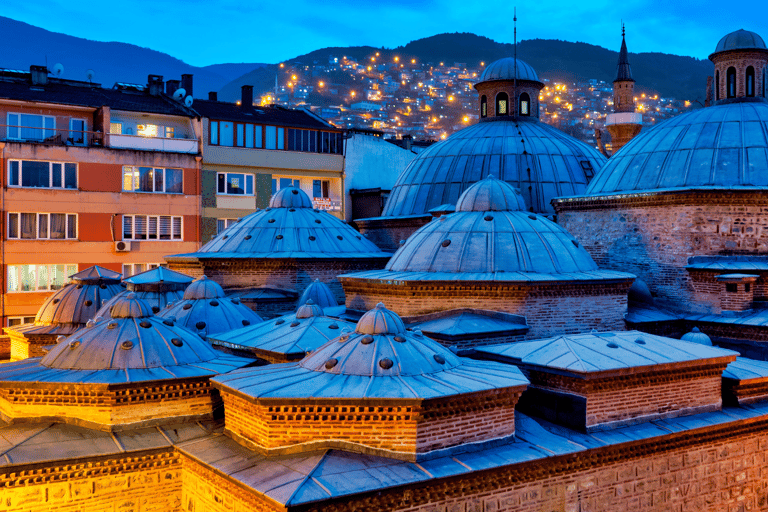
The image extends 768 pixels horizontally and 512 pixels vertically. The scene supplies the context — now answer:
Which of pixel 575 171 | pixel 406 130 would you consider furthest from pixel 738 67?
pixel 406 130

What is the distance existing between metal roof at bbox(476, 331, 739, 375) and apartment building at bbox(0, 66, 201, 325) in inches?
1042

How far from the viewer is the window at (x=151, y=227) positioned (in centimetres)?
3812

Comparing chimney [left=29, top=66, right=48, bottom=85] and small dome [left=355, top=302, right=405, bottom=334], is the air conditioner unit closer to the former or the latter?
chimney [left=29, top=66, right=48, bottom=85]

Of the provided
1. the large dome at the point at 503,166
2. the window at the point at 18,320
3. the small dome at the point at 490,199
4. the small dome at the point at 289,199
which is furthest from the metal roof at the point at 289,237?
the window at the point at 18,320

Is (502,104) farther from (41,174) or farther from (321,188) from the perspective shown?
(41,174)

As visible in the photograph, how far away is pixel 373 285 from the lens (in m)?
20.3

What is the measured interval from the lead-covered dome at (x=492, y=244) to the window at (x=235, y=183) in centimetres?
2135

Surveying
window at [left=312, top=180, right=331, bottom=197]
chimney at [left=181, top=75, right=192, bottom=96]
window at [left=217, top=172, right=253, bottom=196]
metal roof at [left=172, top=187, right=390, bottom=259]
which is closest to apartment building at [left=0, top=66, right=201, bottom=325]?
window at [left=217, top=172, right=253, bottom=196]

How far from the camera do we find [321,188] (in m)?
45.1

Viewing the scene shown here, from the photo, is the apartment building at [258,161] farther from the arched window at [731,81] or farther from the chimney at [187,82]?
the arched window at [731,81]

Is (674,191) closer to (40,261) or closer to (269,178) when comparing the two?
(269,178)

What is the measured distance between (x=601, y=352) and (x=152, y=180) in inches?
1160

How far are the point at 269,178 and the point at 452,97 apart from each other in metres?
126

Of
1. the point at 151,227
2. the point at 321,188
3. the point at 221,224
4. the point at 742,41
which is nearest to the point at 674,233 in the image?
the point at 742,41
